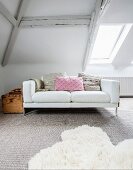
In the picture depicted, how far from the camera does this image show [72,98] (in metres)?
3.46

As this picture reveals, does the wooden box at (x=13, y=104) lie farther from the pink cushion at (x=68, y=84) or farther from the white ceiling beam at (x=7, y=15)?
the white ceiling beam at (x=7, y=15)

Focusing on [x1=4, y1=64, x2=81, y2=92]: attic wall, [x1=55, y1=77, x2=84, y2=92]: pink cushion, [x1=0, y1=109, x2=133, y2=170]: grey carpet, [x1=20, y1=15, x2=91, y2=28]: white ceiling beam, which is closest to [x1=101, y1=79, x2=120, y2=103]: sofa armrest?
[x1=0, y1=109, x2=133, y2=170]: grey carpet

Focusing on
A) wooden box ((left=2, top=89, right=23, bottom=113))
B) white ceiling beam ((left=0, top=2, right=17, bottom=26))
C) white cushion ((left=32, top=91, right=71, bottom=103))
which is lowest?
Result: wooden box ((left=2, top=89, right=23, bottom=113))

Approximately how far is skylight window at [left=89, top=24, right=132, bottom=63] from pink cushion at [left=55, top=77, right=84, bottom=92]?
1670 mm

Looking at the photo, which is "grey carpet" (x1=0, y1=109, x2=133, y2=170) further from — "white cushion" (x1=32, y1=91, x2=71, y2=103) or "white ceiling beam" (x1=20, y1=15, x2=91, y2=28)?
"white ceiling beam" (x1=20, y1=15, x2=91, y2=28)

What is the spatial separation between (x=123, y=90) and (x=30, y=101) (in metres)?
2.84

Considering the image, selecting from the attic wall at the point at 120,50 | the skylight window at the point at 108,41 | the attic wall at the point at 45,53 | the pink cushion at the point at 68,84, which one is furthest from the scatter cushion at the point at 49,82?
the skylight window at the point at 108,41

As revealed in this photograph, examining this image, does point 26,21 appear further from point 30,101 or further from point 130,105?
point 130,105

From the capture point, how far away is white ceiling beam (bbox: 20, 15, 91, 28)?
13.1 feet

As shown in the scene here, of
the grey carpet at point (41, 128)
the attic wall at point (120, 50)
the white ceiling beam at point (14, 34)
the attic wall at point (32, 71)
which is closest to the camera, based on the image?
the grey carpet at point (41, 128)

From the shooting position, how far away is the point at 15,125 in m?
3.00

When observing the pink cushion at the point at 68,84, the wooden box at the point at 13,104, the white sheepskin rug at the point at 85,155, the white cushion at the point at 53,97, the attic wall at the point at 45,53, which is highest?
the attic wall at the point at 45,53

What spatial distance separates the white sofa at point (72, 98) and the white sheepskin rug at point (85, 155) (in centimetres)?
115

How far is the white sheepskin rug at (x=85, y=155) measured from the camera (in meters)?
1.64
